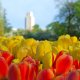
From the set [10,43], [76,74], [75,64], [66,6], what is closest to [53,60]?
[75,64]

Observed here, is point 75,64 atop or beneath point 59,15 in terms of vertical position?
beneath

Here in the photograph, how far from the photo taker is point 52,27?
124 ft

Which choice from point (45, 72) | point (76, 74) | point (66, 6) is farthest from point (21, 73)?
point (66, 6)

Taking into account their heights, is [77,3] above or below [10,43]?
above

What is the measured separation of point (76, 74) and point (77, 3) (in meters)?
35.0

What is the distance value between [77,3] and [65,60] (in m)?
34.8

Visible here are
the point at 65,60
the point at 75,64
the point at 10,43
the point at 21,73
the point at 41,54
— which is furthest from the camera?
the point at 10,43

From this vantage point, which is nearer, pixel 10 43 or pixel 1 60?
pixel 1 60

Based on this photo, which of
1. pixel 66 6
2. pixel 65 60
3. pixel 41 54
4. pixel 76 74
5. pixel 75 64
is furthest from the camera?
pixel 66 6

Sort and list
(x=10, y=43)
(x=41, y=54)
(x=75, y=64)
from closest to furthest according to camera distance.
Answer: (x=75, y=64), (x=41, y=54), (x=10, y=43)

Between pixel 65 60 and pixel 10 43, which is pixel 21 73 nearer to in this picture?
pixel 65 60

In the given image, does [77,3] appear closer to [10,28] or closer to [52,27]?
[52,27]

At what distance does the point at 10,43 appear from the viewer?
1.97 metres

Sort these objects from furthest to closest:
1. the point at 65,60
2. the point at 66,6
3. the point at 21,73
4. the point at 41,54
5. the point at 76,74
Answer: the point at 66,6 → the point at 41,54 → the point at 65,60 → the point at 21,73 → the point at 76,74
